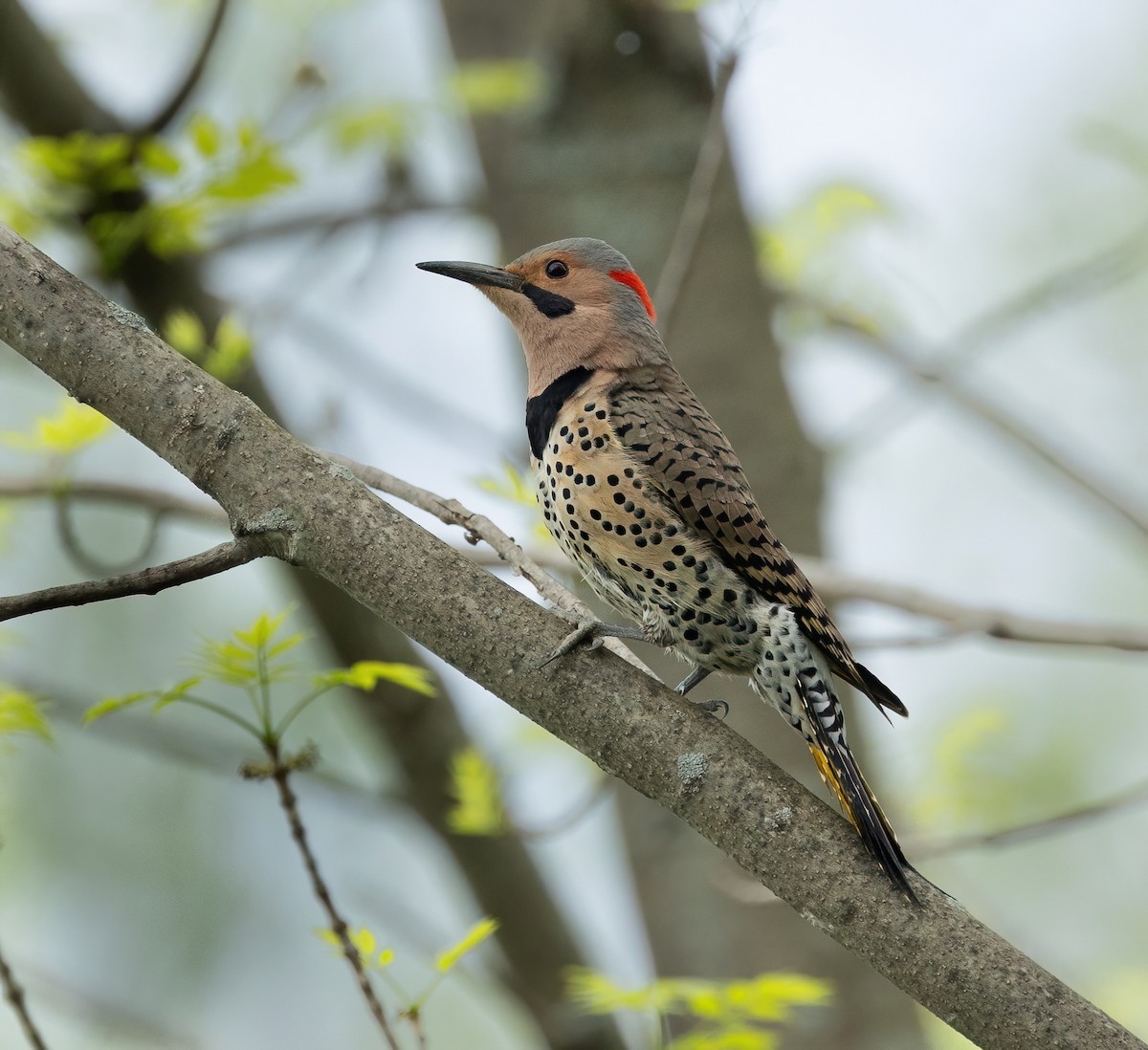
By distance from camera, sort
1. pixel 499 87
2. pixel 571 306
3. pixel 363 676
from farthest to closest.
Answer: pixel 499 87, pixel 571 306, pixel 363 676

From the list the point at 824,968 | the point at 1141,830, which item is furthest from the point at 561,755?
the point at 1141,830

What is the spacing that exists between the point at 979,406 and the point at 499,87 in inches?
90.4

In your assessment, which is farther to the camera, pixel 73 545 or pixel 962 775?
pixel 962 775

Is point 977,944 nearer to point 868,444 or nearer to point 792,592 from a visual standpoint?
point 792,592

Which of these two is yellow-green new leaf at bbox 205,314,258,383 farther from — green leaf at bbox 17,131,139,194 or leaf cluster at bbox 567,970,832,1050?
leaf cluster at bbox 567,970,832,1050

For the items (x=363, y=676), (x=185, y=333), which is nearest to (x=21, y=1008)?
(x=363, y=676)

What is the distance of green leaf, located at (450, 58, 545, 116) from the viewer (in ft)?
17.0

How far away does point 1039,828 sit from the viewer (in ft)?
10.3

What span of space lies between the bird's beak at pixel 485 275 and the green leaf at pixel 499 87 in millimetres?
1787

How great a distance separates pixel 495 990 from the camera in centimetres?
436

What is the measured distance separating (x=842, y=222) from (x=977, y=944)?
451 cm

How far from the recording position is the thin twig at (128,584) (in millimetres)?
1968

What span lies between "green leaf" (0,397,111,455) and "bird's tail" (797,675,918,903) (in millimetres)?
2160

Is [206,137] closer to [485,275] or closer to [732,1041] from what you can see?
[485,275]
